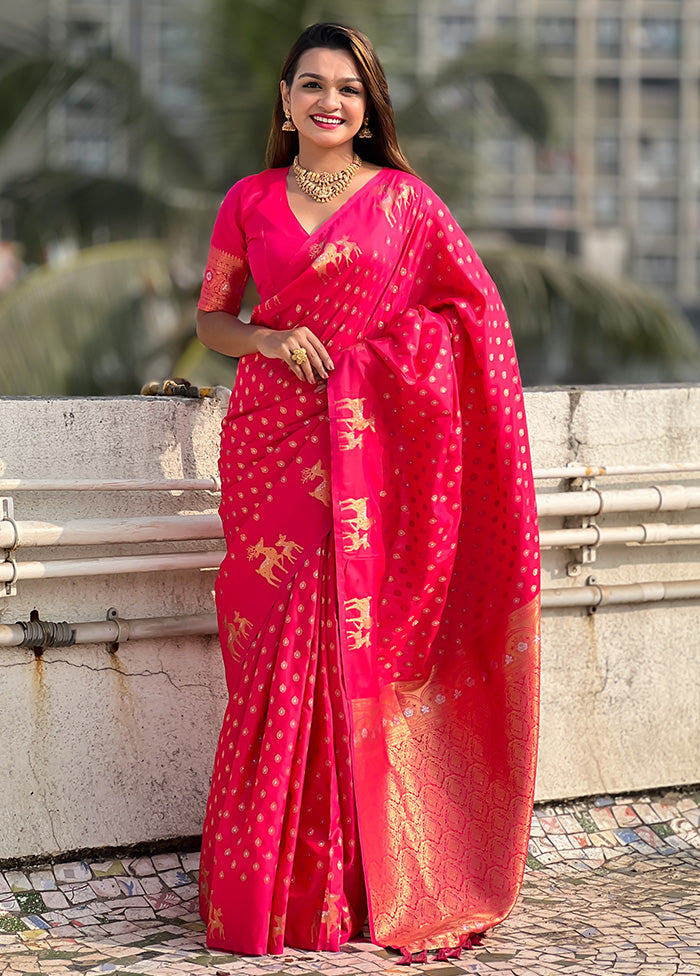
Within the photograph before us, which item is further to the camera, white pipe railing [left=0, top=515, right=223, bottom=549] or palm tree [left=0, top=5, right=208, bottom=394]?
palm tree [left=0, top=5, right=208, bottom=394]

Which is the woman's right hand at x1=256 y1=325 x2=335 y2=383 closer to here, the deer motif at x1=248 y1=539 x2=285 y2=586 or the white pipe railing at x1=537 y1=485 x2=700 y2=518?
the deer motif at x1=248 y1=539 x2=285 y2=586

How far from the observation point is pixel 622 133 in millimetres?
57656

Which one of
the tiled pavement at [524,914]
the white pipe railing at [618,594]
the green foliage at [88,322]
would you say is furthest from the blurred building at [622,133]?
the tiled pavement at [524,914]

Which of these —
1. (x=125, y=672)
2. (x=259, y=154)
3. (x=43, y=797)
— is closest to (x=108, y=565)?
(x=125, y=672)

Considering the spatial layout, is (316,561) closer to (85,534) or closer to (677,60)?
(85,534)

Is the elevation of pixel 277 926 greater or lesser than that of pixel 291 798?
lesser

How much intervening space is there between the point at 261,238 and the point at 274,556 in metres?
0.60

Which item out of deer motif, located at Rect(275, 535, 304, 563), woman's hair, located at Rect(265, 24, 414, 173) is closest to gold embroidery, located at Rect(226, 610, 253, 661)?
deer motif, located at Rect(275, 535, 304, 563)

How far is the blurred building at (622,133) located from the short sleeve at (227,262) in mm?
51445

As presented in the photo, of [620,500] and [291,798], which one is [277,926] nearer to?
[291,798]

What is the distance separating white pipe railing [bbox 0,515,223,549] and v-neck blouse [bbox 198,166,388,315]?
441mm

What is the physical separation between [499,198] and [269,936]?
5337 centimetres

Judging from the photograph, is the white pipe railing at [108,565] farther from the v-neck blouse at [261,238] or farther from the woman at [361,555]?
the v-neck blouse at [261,238]

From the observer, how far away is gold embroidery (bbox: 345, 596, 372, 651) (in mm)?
2533
